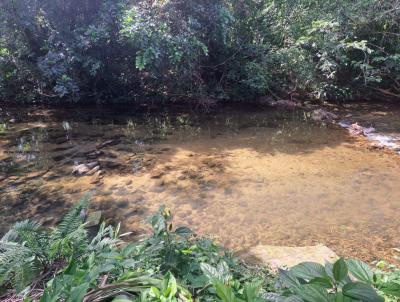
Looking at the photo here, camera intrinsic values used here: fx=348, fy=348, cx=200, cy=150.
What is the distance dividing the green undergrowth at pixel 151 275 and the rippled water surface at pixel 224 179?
152 centimetres

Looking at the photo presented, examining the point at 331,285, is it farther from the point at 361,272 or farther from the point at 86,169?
the point at 86,169

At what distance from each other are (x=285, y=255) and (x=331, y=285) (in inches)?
89.5

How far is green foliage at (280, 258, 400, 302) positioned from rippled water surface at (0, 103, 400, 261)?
8.38 feet

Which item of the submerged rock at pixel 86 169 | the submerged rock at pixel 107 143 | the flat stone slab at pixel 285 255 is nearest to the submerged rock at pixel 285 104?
the submerged rock at pixel 107 143

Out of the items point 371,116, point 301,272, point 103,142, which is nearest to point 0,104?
point 103,142

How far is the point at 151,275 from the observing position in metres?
1.58

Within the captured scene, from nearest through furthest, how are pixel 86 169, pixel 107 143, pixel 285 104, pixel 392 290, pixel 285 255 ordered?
pixel 392 290, pixel 285 255, pixel 86 169, pixel 107 143, pixel 285 104

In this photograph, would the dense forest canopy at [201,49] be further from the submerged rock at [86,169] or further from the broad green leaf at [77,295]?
the broad green leaf at [77,295]

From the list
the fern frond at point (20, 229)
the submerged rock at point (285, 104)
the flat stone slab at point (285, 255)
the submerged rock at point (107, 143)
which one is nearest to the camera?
the fern frond at point (20, 229)

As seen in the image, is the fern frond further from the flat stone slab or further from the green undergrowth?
the flat stone slab

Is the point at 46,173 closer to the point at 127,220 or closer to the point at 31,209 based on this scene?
the point at 31,209

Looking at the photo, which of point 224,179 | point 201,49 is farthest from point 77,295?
point 201,49

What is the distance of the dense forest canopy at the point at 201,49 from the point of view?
752 centimetres

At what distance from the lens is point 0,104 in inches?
392
